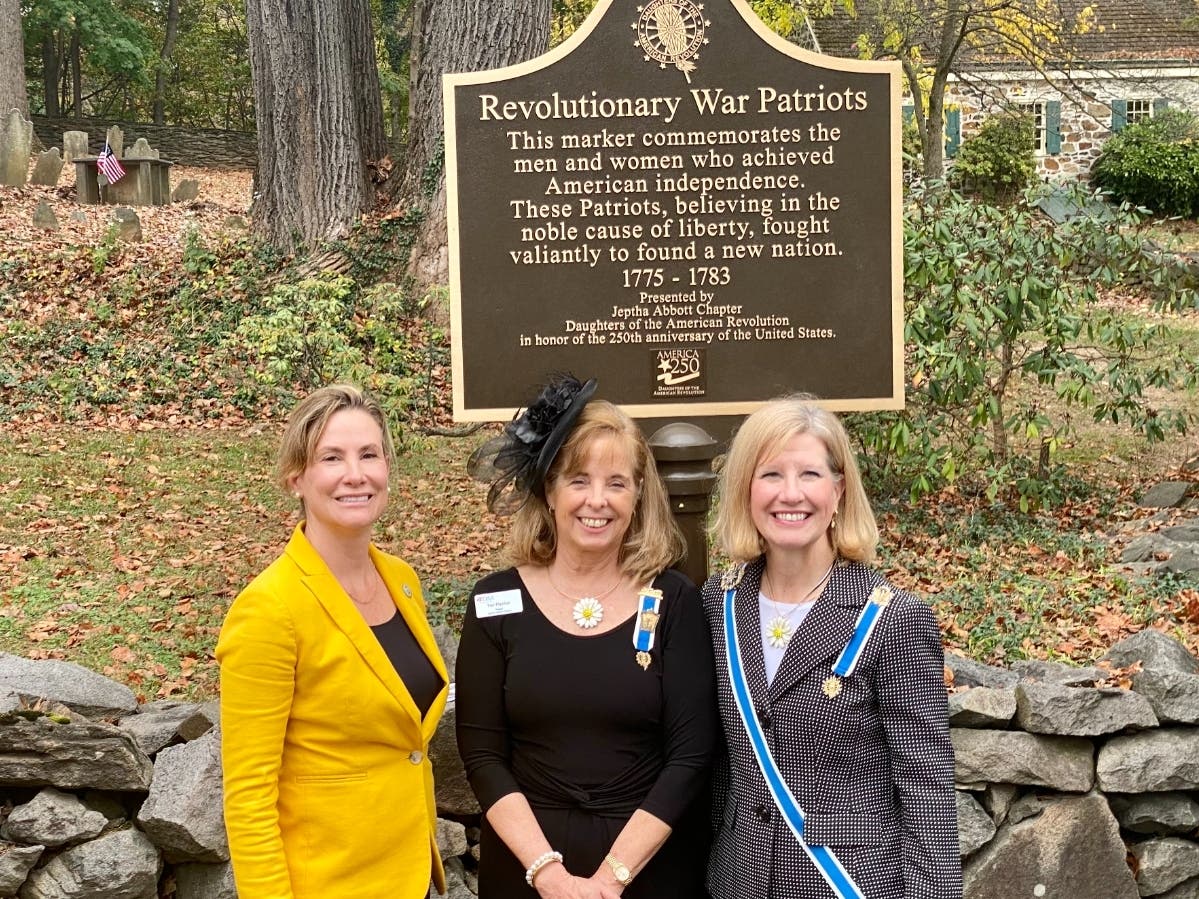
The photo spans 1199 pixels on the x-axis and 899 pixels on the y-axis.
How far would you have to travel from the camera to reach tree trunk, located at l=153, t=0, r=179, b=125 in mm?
32719

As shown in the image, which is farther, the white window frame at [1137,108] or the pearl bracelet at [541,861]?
the white window frame at [1137,108]

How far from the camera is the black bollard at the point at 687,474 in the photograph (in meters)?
4.11

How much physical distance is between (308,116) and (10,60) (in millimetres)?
10755

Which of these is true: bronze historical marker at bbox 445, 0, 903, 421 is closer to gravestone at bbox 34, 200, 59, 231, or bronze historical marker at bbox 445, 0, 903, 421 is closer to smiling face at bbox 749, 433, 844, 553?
smiling face at bbox 749, 433, 844, 553

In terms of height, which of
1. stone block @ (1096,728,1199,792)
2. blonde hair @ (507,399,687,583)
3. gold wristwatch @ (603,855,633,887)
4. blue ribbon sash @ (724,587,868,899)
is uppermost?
blonde hair @ (507,399,687,583)

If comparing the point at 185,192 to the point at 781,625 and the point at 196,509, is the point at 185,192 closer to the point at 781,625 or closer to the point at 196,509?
the point at 196,509

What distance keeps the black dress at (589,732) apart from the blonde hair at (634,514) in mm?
141

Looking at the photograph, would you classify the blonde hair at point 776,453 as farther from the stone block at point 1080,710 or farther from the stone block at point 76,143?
the stone block at point 76,143

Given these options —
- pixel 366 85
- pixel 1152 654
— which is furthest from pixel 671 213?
pixel 366 85

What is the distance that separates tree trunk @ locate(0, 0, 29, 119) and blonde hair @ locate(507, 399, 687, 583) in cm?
2002

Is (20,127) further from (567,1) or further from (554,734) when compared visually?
(554,734)

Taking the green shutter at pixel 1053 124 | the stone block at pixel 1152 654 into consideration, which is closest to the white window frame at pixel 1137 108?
the green shutter at pixel 1053 124

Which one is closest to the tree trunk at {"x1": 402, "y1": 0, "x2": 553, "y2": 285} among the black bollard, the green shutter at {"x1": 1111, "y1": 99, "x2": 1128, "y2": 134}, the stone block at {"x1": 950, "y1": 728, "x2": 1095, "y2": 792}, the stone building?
the black bollard

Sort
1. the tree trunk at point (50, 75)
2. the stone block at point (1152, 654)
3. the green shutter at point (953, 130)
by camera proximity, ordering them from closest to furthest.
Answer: the stone block at point (1152, 654) → the green shutter at point (953, 130) → the tree trunk at point (50, 75)
